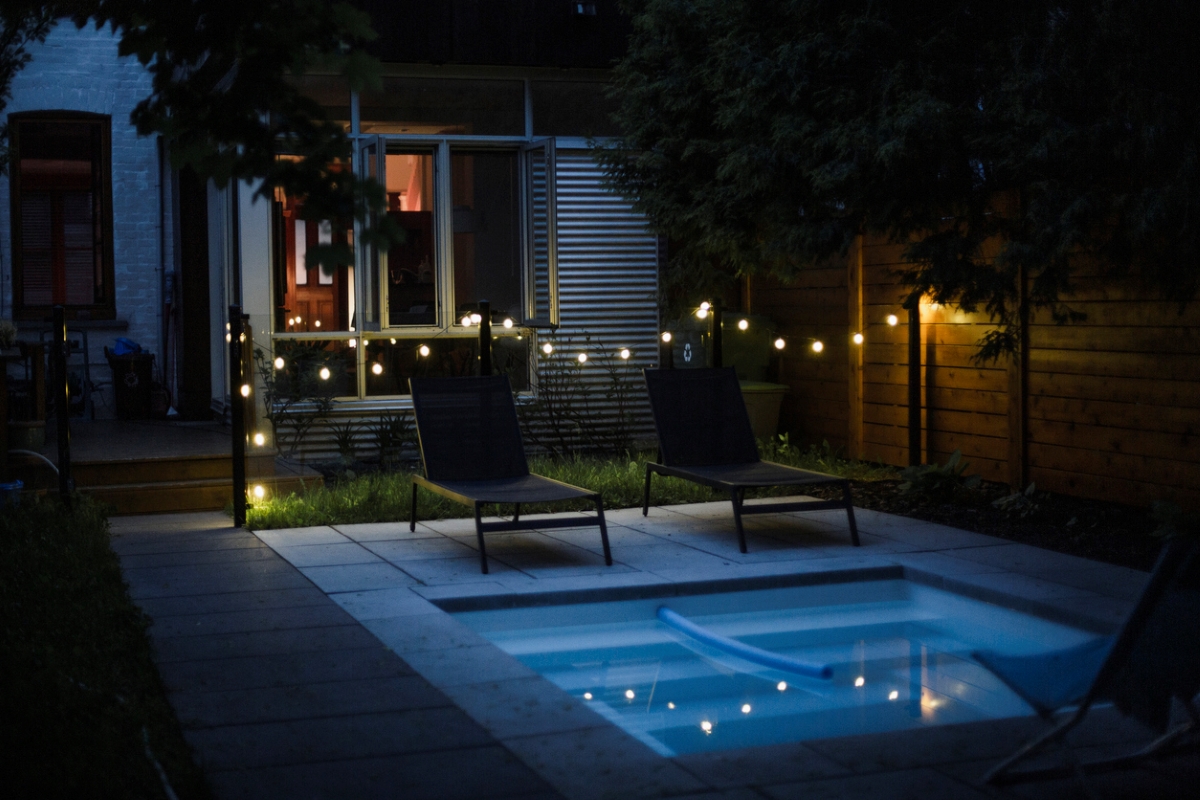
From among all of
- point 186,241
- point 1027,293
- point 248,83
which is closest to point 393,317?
point 186,241

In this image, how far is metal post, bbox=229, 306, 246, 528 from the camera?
7.35m

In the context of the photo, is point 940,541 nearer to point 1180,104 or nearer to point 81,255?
point 1180,104

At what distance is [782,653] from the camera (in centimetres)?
Result: 534

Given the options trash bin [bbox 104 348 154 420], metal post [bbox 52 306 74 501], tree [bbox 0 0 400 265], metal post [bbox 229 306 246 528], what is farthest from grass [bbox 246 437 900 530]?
tree [bbox 0 0 400 265]

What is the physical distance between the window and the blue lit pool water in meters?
8.64

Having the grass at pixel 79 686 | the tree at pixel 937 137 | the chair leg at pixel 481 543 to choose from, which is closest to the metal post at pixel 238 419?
→ the grass at pixel 79 686

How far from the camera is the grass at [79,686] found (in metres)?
3.09

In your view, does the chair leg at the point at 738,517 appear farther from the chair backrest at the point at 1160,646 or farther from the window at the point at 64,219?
the window at the point at 64,219

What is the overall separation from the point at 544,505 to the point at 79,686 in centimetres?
431

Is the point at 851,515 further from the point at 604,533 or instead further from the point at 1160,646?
the point at 1160,646

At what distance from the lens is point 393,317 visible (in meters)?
10.3

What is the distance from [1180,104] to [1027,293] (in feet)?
5.82

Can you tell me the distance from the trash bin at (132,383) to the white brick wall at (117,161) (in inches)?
33.3

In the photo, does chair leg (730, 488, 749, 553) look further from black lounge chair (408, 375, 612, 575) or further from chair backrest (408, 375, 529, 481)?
chair backrest (408, 375, 529, 481)
